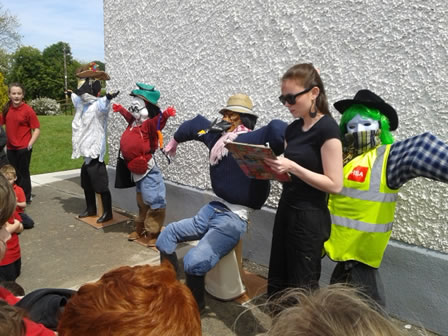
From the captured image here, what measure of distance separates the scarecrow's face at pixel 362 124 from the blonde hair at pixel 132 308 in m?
1.56

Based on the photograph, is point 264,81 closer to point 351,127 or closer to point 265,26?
point 265,26

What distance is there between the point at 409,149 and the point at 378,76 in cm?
98

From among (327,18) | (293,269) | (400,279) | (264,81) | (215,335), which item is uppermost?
(327,18)

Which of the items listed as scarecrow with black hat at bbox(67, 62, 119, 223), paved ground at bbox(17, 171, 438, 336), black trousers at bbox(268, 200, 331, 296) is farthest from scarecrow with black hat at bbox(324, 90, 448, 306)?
scarecrow with black hat at bbox(67, 62, 119, 223)

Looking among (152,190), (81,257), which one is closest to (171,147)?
(152,190)

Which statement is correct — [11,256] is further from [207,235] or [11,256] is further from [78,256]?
[207,235]

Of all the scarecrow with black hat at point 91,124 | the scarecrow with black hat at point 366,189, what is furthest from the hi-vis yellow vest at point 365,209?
the scarecrow with black hat at point 91,124

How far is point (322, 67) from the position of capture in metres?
2.99

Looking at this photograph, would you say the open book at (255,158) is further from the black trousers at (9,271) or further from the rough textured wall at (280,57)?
the black trousers at (9,271)

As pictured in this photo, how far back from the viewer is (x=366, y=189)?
2090 millimetres

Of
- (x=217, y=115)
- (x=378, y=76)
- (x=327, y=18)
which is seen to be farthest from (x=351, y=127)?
(x=217, y=115)

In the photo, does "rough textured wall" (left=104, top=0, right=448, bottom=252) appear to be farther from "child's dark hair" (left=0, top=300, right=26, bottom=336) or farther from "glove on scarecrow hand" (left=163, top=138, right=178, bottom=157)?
"child's dark hair" (left=0, top=300, right=26, bottom=336)

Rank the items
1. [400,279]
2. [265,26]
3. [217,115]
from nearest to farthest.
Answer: [400,279] → [265,26] → [217,115]

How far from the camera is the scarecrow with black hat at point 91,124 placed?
4.36m
